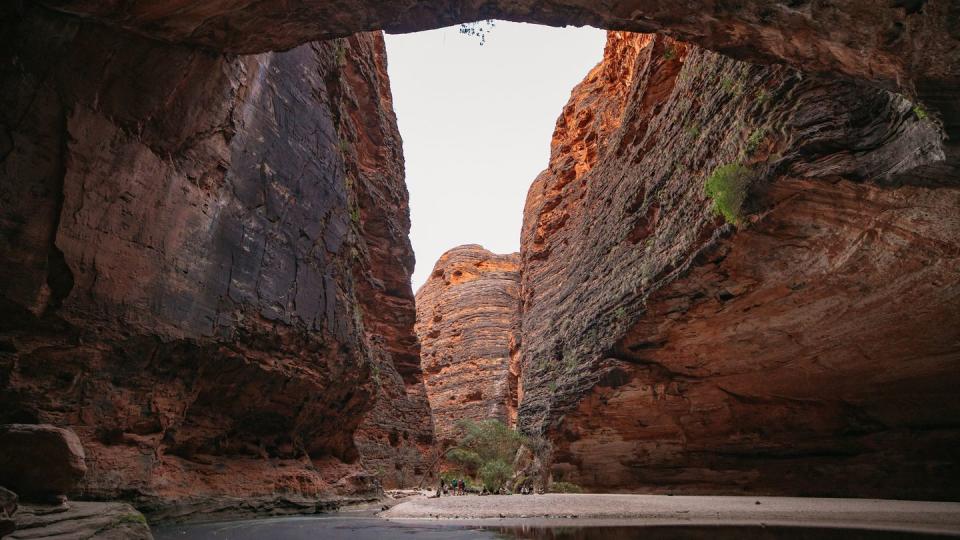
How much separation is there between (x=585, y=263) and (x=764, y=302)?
8.63 m

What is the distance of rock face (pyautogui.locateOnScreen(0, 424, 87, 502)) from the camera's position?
4512 mm

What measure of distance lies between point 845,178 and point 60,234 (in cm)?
979

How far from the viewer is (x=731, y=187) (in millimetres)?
7910

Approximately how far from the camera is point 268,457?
36.2 ft

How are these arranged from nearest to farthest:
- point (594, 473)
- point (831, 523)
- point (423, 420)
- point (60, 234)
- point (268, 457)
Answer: point (60, 234), point (831, 523), point (268, 457), point (594, 473), point (423, 420)

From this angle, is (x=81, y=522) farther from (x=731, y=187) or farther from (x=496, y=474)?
(x=496, y=474)

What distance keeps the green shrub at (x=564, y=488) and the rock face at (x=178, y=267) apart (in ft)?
16.8

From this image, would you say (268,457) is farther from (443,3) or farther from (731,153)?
(731,153)

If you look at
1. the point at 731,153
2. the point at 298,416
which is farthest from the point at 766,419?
the point at 298,416

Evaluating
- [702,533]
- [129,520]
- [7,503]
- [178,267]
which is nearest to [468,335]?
[178,267]

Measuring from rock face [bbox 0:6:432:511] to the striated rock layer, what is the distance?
22.8 feet

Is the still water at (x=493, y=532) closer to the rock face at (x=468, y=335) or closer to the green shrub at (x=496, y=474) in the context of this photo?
the green shrub at (x=496, y=474)

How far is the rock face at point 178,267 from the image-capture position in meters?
6.16

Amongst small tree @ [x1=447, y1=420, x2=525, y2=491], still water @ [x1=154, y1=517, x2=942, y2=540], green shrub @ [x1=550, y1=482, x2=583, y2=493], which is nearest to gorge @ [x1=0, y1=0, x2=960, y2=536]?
green shrub @ [x1=550, y1=482, x2=583, y2=493]
